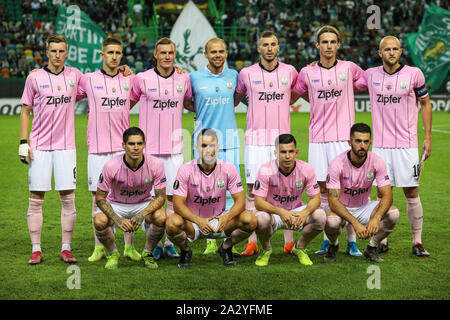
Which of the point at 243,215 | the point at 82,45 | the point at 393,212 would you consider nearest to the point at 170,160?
the point at 243,215

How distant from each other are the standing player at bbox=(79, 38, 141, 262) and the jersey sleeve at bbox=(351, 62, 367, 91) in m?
2.32

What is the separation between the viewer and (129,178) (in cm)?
585

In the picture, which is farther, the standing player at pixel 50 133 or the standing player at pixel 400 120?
the standing player at pixel 400 120

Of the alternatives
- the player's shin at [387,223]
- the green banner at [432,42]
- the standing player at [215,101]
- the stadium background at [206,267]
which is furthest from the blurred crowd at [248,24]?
the player's shin at [387,223]

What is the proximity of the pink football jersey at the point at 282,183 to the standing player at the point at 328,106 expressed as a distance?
20.0 inches

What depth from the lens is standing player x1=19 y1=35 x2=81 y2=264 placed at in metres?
6.00

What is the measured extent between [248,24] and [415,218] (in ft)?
79.3

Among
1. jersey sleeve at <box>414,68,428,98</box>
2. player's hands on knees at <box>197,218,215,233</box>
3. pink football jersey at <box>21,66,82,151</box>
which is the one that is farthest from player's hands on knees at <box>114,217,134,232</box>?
jersey sleeve at <box>414,68,428,98</box>

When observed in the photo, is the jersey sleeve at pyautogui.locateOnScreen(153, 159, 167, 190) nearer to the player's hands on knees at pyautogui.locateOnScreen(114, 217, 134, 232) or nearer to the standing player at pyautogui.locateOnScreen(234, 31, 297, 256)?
the player's hands on knees at pyautogui.locateOnScreen(114, 217, 134, 232)

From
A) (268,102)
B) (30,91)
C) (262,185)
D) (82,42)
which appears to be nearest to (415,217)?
(262,185)

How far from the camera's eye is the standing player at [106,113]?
243 inches

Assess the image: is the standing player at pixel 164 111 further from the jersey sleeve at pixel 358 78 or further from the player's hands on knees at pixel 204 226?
the jersey sleeve at pixel 358 78

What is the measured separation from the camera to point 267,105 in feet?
21.1

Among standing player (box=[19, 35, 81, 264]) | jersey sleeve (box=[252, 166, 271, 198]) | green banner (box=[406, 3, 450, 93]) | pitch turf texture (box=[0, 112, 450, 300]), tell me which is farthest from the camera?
green banner (box=[406, 3, 450, 93])
